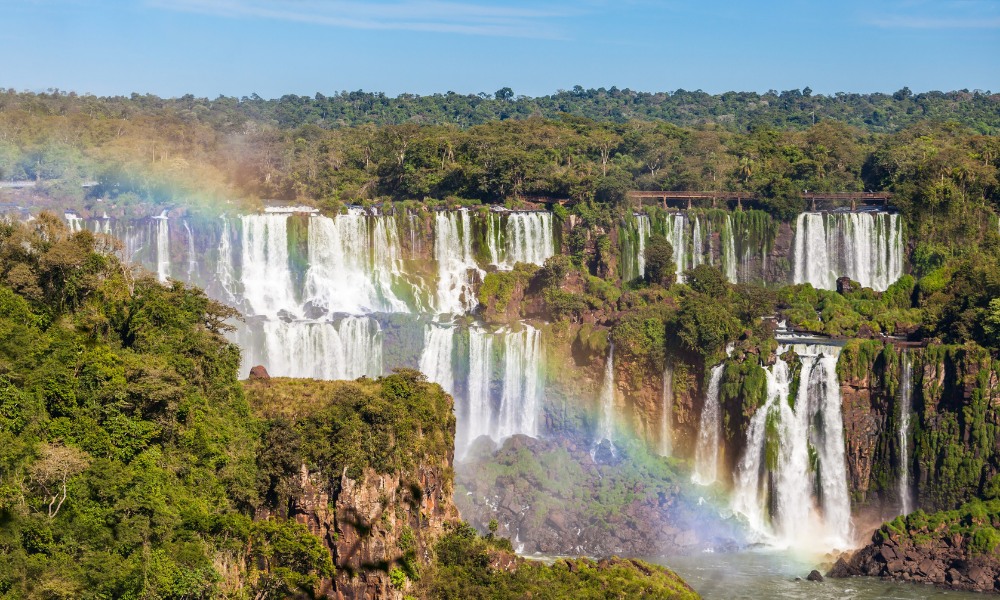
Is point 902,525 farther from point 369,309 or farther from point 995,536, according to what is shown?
point 369,309

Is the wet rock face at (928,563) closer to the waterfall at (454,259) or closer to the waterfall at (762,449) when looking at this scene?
the waterfall at (762,449)

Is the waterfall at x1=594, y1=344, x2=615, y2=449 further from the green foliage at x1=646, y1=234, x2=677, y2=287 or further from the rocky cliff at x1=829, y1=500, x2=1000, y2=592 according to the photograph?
the rocky cliff at x1=829, y1=500, x2=1000, y2=592

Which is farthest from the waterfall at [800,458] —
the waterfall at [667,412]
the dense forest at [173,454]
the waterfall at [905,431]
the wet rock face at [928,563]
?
the dense forest at [173,454]

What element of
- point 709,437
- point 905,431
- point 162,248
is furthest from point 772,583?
point 162,248

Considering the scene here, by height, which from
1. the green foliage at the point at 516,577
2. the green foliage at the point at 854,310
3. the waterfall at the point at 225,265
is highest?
the waterfall at the point at 225,265

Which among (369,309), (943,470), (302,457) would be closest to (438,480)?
(302,457)

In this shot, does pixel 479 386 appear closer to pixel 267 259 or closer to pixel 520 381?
pixel 520 381

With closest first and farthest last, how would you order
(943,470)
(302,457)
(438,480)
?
(302,457) → (438,480) → (943,470)
